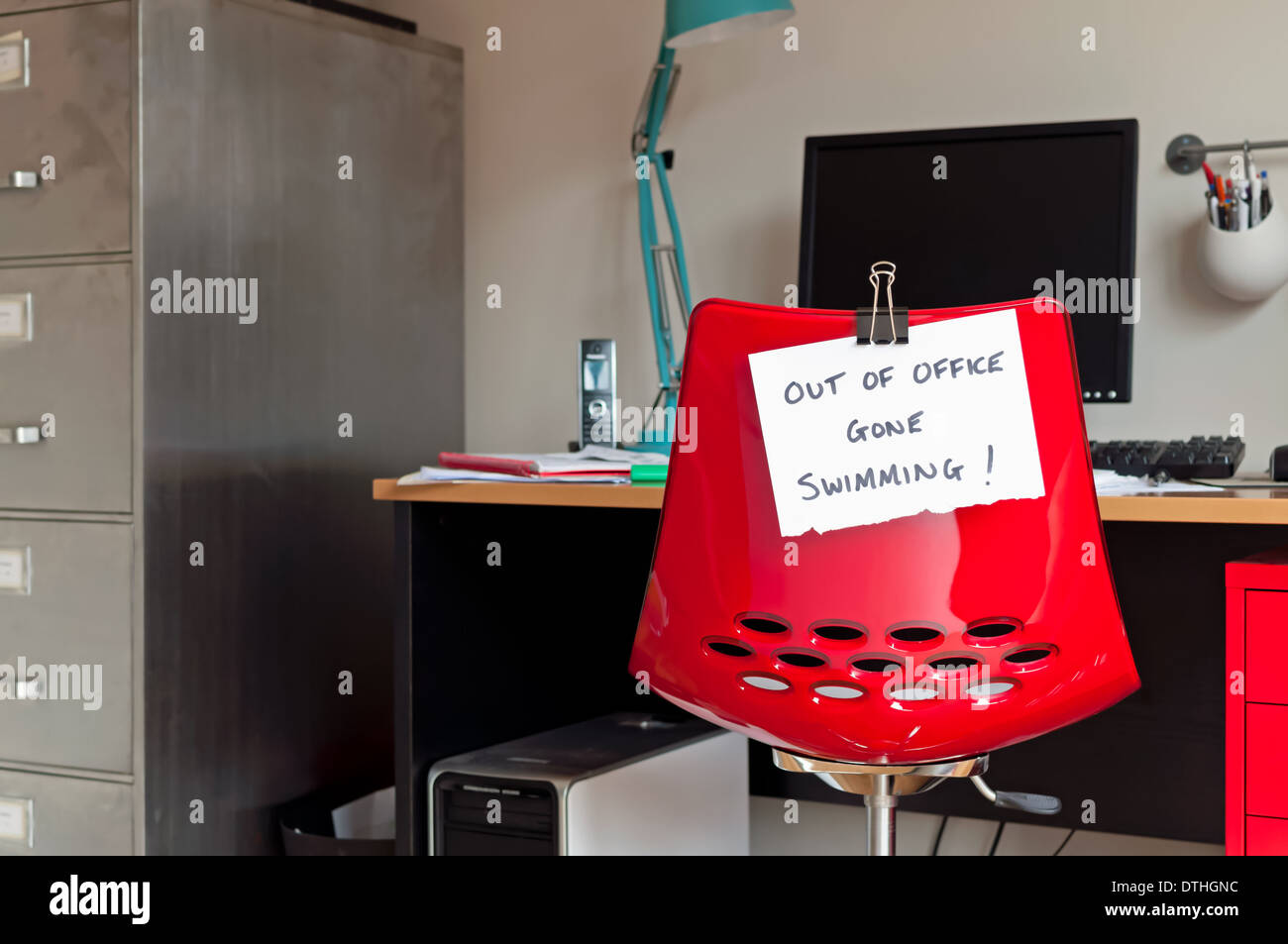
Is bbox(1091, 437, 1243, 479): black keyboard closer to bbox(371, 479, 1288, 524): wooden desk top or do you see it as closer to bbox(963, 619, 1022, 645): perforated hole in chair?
bbox(371, 479, 1288, 524): wooden desk top

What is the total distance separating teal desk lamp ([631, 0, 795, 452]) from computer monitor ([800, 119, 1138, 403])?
22cm

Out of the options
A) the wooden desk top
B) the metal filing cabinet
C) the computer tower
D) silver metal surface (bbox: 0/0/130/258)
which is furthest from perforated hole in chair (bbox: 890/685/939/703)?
silver metal surface (bbox: 0/0/130/258)

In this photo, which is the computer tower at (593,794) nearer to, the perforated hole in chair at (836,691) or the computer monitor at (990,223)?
the perforated hole in chair at (836,691)

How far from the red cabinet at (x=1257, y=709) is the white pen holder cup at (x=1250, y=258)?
0.69 m

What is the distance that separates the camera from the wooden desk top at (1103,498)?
3.98 ft

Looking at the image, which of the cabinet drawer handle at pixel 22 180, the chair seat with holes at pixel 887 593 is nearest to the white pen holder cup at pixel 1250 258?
the chair seat with holes at pixel 887 593

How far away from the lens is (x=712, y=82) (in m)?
2.26

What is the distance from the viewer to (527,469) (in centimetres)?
154

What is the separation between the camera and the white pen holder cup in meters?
1.78

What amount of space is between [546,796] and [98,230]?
1.01 metres

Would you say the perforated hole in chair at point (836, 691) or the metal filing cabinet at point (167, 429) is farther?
the metal filing cabinet at point (167, 429)

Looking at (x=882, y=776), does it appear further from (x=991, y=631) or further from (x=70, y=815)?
(x=70, y=815)
